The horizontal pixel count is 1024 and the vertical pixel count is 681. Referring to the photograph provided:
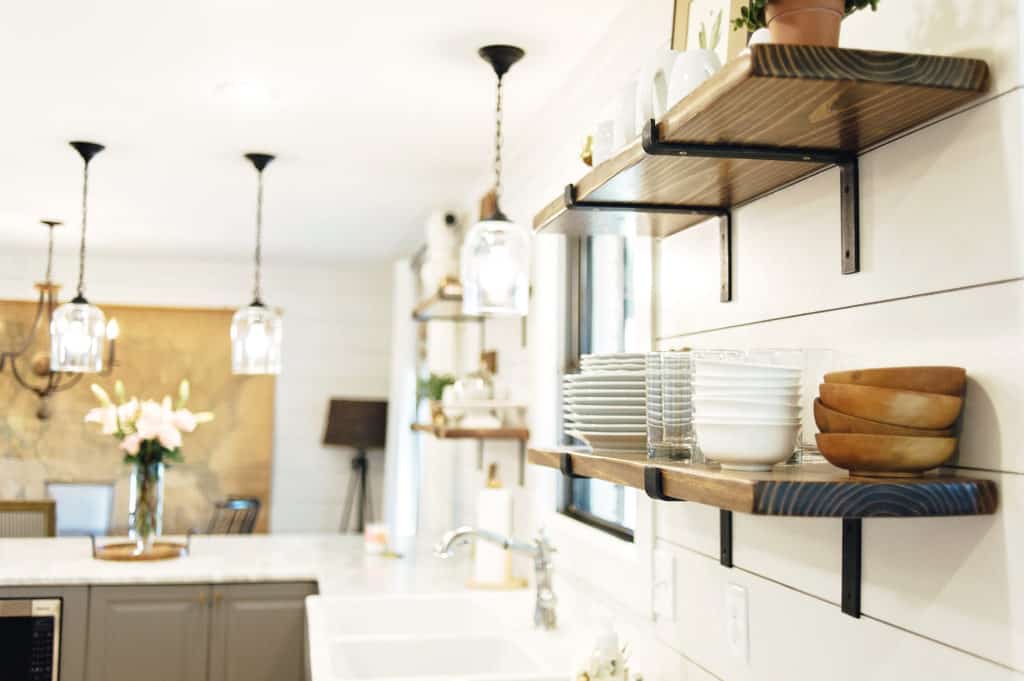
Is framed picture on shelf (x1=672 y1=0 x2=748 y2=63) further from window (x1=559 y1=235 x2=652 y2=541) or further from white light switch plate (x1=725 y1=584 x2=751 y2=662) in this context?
white light switch plate (x1=725 y1=584 x2=751 y2=662)

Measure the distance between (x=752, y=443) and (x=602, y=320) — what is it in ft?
5.57

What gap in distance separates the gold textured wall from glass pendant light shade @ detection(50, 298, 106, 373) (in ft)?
10.1

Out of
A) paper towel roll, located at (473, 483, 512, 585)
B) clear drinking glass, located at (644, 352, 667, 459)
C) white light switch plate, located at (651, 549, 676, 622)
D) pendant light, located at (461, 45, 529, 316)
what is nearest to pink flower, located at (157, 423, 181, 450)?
paper towel roll, located at (473, 483, 512, 585)

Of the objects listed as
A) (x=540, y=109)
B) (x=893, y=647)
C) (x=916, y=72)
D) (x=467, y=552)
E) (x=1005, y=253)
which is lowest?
(x=467, y=552)

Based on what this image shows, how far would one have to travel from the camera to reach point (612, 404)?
1.66 meters

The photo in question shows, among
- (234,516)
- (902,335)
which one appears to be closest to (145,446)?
(234,516)

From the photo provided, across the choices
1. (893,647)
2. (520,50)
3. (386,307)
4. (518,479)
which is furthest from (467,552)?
(386,307)

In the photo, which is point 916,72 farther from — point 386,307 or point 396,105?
point 386,307

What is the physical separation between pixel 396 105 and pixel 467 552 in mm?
1746

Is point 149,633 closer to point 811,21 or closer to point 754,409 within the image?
point 754,409

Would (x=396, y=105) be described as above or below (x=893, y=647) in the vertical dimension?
above

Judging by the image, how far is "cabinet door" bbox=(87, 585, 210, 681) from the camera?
330 centimetres

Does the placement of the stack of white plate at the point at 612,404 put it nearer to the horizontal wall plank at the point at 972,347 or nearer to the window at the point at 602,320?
the horizontal wall plank at the point at 972,347

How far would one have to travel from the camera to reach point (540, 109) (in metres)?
3.18
